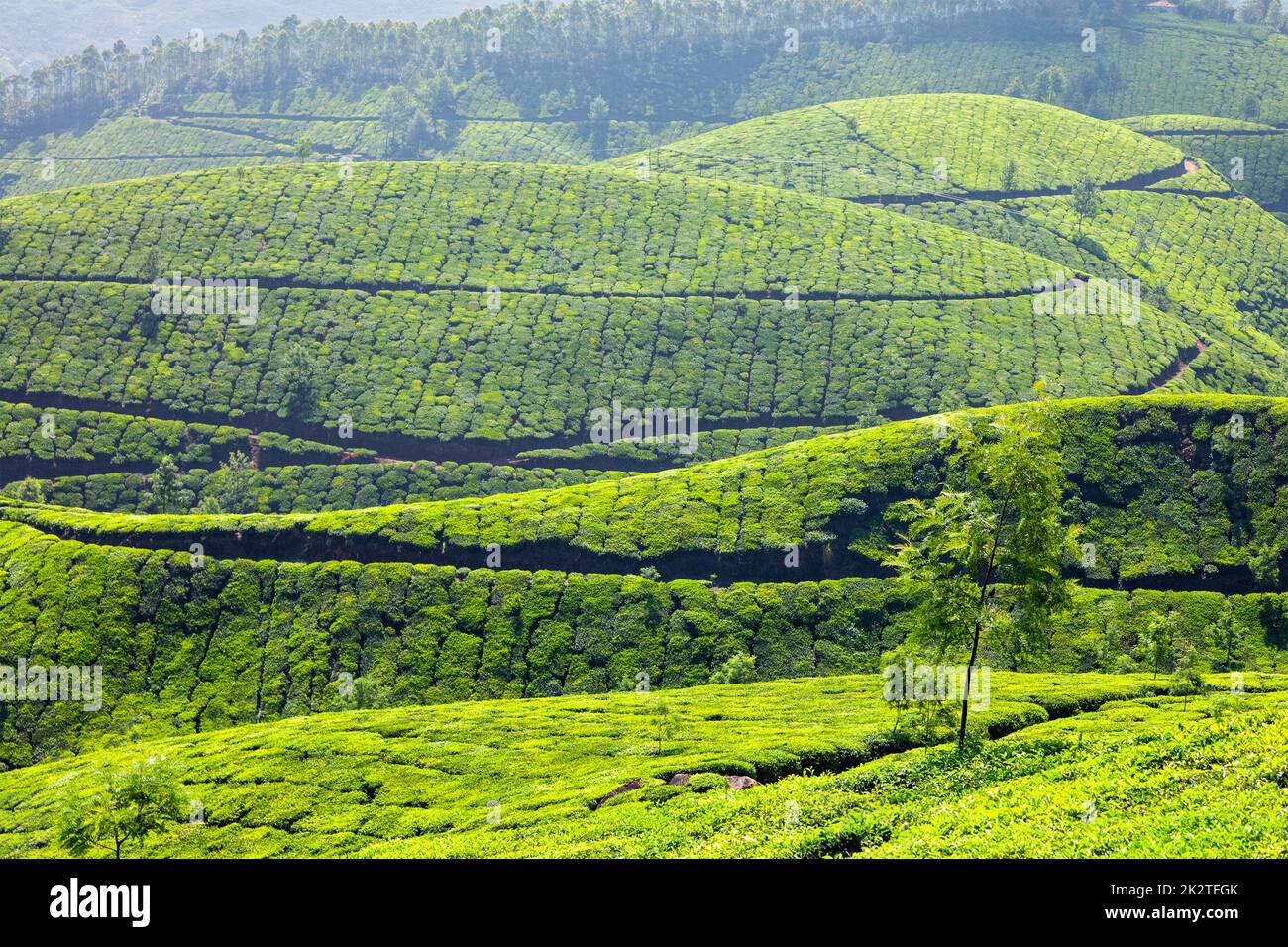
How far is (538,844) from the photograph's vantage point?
34906 mm

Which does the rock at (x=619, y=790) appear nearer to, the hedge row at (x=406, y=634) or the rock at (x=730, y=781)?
the rock at (x=730, y=781)

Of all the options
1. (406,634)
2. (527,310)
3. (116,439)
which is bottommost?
(116,439)

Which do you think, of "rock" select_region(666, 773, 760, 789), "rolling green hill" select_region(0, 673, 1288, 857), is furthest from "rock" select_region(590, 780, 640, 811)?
"rock" select_region(666, 773, 760, 789)

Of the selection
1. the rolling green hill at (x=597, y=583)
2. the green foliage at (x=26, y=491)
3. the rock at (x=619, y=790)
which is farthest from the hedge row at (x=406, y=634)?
the green foliage at (x=26, y=491)

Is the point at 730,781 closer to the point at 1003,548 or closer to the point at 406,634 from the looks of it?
the point at 1003,548

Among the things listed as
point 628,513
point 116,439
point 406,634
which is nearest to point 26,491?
point 116,439

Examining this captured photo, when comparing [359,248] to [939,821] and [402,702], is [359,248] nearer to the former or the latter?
[402,702]

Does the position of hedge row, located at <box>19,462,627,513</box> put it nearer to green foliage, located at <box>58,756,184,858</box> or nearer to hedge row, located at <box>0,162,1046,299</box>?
hedge row, located at <box>0,162,1046,299</box>

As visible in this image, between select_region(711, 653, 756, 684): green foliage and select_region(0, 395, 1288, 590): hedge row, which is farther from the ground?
select_region(0, 395, 1288, 590): hedge row

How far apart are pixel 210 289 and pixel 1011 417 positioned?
118m

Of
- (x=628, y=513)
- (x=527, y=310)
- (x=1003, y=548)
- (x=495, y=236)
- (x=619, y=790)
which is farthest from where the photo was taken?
(x=495, y=236)

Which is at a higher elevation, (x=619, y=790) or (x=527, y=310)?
(x=619, y=790)

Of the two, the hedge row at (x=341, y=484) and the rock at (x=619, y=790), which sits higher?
the rock at (x=619, y=790)
